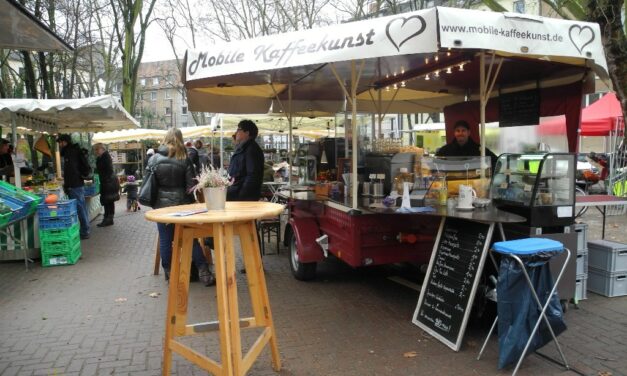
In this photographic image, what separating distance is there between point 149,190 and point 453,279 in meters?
3.50

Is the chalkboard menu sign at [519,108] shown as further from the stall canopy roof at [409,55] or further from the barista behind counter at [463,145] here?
the barista behind counter at [463,145]

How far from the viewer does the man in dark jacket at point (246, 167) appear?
599 centimetres

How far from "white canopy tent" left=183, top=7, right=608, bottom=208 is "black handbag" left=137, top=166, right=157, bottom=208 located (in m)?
1.18

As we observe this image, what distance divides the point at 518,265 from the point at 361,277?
2.93 m

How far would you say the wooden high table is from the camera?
3.04m

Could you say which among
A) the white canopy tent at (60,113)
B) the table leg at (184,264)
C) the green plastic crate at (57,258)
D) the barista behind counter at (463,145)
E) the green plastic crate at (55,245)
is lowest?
the green plastic crate at (57,258)

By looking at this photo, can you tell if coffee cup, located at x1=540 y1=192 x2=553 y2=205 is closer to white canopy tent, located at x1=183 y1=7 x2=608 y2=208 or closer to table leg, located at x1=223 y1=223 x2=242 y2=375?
white canopy tent, located at x1=183 y1=7 x2=608 y2=208

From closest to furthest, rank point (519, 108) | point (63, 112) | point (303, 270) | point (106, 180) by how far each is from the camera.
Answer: point (303, 270)
point (519, 108)
point (63, 112)
point (106, 180)

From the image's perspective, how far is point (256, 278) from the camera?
11.3 ft

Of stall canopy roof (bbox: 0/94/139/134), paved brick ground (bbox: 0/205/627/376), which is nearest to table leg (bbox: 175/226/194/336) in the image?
paved brick ground (bbox: 0/205/627/376)

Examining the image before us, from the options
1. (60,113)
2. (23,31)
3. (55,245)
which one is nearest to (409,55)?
(23,31)

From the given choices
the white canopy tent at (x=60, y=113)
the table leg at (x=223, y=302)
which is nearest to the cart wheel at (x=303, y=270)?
the table leg at (x=223, y=302)

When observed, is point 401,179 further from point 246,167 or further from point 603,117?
point 603,117

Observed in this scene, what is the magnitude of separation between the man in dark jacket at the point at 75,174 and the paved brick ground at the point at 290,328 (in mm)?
2630
